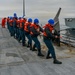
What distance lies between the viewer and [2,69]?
1010 cm

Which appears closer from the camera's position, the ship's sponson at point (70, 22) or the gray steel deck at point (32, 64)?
the gray steel deck at point (32, 64)

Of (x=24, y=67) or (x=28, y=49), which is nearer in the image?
(x=24, y=67)

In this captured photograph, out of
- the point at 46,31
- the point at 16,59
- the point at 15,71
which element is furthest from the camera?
the point at 16,59

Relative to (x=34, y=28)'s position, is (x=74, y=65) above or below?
below

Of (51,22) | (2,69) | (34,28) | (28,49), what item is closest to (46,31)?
(51,22)

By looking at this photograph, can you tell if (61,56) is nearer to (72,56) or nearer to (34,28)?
(72,56)

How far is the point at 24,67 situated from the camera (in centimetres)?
1039

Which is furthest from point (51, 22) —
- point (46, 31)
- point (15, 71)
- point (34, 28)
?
point (15, 71)

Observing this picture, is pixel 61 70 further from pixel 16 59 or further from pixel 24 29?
pixel 24 29

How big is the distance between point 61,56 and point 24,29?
3.48 m

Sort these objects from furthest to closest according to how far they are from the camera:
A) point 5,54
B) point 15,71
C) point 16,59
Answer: point 5,54 < point 16,59 < point 15,71

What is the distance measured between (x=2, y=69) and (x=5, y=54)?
3.28 meters

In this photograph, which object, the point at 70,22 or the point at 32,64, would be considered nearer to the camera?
the point at 32,64

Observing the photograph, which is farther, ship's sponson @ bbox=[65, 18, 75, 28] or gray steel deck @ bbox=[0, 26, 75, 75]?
ship's sponson @ bbox=[65, 18, 75, 28]
